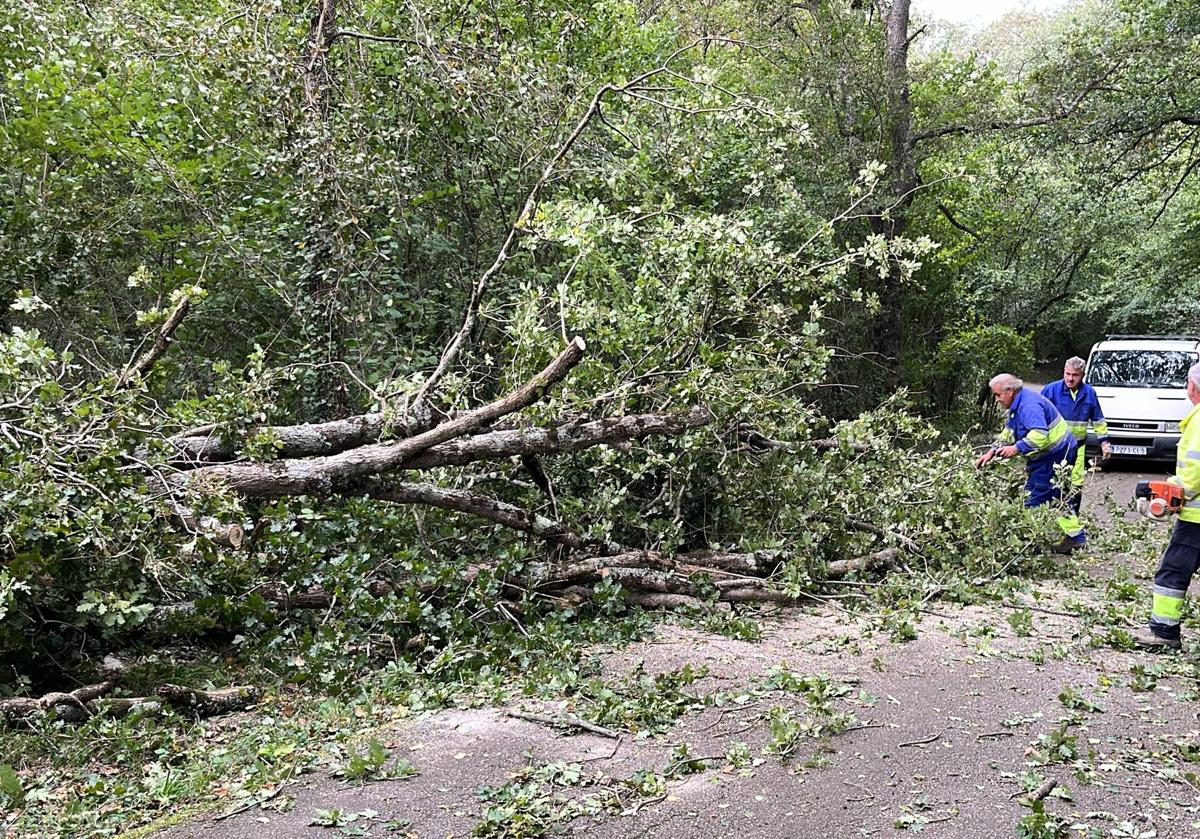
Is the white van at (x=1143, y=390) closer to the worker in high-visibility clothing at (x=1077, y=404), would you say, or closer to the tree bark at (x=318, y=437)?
the worker in high-visibility clothing at (x=1077, y=404)

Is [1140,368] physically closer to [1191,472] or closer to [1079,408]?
[1079,408]

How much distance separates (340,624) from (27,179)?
17.8 ft

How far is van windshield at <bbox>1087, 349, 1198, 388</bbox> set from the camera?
42.6 feet

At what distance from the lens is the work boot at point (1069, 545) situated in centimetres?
771

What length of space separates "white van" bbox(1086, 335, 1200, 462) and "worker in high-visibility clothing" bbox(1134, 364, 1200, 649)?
266 inches

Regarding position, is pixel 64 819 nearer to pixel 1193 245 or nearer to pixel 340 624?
pixel 340 624

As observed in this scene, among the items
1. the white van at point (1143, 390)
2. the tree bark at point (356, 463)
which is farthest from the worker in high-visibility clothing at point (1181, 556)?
the white van at point (1143, 390)

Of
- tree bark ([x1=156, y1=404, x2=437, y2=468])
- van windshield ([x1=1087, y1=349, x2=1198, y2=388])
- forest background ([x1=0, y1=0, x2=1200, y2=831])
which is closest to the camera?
forest background ([x1=0, y1=0, x2=1200, y2=831])

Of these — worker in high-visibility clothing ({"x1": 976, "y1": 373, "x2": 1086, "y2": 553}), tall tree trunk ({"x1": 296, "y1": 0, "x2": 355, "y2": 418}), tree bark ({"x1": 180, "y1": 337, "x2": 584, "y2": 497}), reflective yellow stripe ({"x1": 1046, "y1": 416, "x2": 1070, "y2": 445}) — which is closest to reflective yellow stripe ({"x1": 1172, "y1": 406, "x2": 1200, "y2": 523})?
worker in high-visibility clothing ({"x1": 976, "y1": 373, "x2": 1086, "y2": 553})

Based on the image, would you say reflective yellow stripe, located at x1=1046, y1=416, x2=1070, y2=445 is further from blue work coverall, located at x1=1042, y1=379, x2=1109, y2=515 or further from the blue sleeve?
blue work coverall, located at x1=1042, y1=379, x2=1109, y2=515

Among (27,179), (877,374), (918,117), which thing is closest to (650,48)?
(918,117)

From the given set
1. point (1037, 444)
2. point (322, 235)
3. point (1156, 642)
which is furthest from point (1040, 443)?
point (322, 235)

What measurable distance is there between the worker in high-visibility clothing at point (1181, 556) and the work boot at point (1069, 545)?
8.89 feet

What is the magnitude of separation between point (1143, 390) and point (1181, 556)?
913 cm
